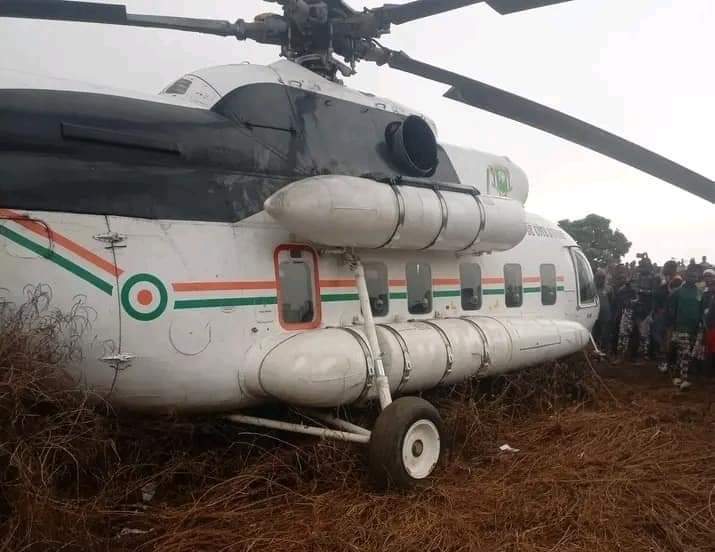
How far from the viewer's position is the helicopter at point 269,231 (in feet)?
14.6

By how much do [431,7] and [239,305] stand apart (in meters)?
3.30

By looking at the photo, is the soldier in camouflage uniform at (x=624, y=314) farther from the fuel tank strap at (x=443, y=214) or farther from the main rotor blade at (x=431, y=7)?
the main rotor blade at (x=431, y=7)

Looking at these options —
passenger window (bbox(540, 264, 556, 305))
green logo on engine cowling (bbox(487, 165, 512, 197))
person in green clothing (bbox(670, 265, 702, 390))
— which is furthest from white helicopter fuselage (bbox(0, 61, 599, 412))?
person in green clothing (bbox(670, 265, 702, 390))

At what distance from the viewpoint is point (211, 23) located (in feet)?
20.2

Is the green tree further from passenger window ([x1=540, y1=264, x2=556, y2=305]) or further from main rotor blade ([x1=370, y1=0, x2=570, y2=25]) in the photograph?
A: main rotor blade ([x1=370, y1=0, x2=570, y2=25])

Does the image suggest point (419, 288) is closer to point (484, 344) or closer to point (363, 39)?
point (484, 344)

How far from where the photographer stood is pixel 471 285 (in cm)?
739

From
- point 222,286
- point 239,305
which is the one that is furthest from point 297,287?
point 222,286

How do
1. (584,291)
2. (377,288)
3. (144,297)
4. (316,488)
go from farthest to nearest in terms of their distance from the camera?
1. (584,291)
2. (377,288)
3. (316,488)
4. (144,297)

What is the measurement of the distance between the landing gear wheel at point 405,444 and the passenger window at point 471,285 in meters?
2.38

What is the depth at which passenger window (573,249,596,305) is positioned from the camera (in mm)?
9336

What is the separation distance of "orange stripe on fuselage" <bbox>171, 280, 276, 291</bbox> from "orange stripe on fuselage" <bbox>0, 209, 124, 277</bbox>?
0.45 m

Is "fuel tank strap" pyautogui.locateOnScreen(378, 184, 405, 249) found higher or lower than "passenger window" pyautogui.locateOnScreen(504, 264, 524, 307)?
higher

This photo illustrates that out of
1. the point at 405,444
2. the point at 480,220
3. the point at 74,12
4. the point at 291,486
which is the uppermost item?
the point at 74,12
